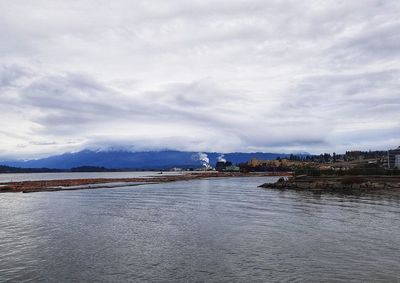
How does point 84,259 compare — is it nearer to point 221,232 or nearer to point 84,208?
point 221,232

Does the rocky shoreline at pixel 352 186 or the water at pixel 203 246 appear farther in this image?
the rocky shoreline at pixel 352 186

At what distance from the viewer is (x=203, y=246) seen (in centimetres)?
2953

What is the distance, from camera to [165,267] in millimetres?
23984

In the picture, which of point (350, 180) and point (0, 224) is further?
point (350, 180)

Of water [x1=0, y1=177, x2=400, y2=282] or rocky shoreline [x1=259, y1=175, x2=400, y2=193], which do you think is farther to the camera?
rocky shoreline [x1=259, y1=175, x2=400, y2=193]

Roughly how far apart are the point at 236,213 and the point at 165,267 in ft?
85.8

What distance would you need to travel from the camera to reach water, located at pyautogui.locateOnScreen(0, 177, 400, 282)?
22.4m

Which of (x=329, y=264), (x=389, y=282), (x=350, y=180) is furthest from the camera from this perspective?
(x=350, y=180)

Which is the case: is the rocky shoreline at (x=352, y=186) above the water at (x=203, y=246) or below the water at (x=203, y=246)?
above

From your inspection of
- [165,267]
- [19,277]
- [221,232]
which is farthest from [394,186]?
[19,277]

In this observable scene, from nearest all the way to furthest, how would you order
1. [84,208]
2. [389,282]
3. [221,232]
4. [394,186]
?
1. [389,282]
2. [221,232]
3. [84,208]
4. [394,186]

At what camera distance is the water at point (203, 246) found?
73.4 ft

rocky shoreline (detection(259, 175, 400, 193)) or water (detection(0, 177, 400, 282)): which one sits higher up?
rocky shoreline (detection(259, 175, 400, 193))

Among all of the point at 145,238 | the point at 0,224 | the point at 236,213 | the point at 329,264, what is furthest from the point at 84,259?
the point at 236,213
